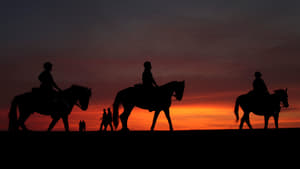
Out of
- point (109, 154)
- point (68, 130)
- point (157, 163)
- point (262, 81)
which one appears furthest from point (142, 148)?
point (262, 81)

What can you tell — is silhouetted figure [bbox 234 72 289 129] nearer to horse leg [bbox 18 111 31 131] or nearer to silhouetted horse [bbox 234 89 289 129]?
silhouetted horse [bbox 234 89 289 129]

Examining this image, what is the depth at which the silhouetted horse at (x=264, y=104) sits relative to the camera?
67.3 feet

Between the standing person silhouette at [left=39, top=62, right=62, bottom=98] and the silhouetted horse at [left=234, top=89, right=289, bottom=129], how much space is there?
32.9 ft

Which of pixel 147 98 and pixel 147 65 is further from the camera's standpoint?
pixel 147 98

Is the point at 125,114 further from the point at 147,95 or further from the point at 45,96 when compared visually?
the point at 45,96

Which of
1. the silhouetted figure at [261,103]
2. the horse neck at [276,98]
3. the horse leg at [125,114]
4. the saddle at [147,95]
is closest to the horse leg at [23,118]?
the horse leg at [125,114]

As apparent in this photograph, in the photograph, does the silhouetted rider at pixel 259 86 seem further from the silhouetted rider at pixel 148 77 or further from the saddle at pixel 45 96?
the saddle at pixel 45 96

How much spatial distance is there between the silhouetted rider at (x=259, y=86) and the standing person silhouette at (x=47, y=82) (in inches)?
385

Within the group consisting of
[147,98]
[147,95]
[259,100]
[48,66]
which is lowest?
[259,100]

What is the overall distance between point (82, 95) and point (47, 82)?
2213mm

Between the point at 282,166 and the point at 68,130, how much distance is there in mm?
10175

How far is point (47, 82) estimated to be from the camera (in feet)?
49.1

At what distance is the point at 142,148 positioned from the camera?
28.2ft

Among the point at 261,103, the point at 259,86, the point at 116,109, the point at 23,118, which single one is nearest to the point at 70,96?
the point at 23,118
